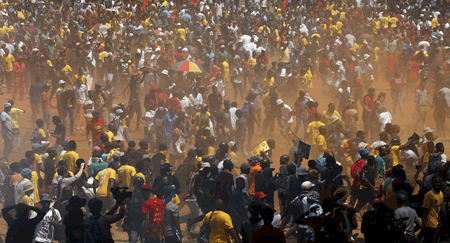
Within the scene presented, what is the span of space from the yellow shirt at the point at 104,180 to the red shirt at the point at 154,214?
178 centimetres

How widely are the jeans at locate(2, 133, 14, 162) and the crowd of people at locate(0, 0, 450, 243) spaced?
11 centimetres

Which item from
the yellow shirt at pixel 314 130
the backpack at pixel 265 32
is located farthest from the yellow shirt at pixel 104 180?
the backpack at pixel 265 32

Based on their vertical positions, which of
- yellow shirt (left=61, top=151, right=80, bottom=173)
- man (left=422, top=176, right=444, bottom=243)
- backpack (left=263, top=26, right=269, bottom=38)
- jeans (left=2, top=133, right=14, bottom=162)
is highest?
backpack (left=263, top=26, right=269, bottom=38)

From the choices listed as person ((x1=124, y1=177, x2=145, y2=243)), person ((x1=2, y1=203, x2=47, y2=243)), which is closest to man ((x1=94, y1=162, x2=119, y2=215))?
person ((x1=124, y1=177, x2=145, y2=243))

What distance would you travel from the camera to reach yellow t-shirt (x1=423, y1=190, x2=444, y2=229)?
1026 centimetres

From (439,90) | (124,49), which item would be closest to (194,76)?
(124,49)

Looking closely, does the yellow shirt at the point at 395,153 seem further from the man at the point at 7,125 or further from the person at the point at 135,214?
the man at the point at 7,125

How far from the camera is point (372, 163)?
40.1 feet

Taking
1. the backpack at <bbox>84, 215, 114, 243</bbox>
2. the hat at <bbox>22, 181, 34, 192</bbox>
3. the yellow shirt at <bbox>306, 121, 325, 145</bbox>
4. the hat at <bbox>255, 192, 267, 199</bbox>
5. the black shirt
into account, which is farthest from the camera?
the yellow shirt at <bbox>306, 121, 325, 145</bbox>

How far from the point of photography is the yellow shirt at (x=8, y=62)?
24.0 meters

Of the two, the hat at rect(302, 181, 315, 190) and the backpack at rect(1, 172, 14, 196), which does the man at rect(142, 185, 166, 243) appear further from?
the backpack at rect(1, 172, 14, 196)

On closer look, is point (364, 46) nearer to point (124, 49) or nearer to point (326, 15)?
point (326, 15)

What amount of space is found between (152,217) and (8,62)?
599 inches

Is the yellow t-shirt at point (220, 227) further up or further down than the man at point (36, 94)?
further down
